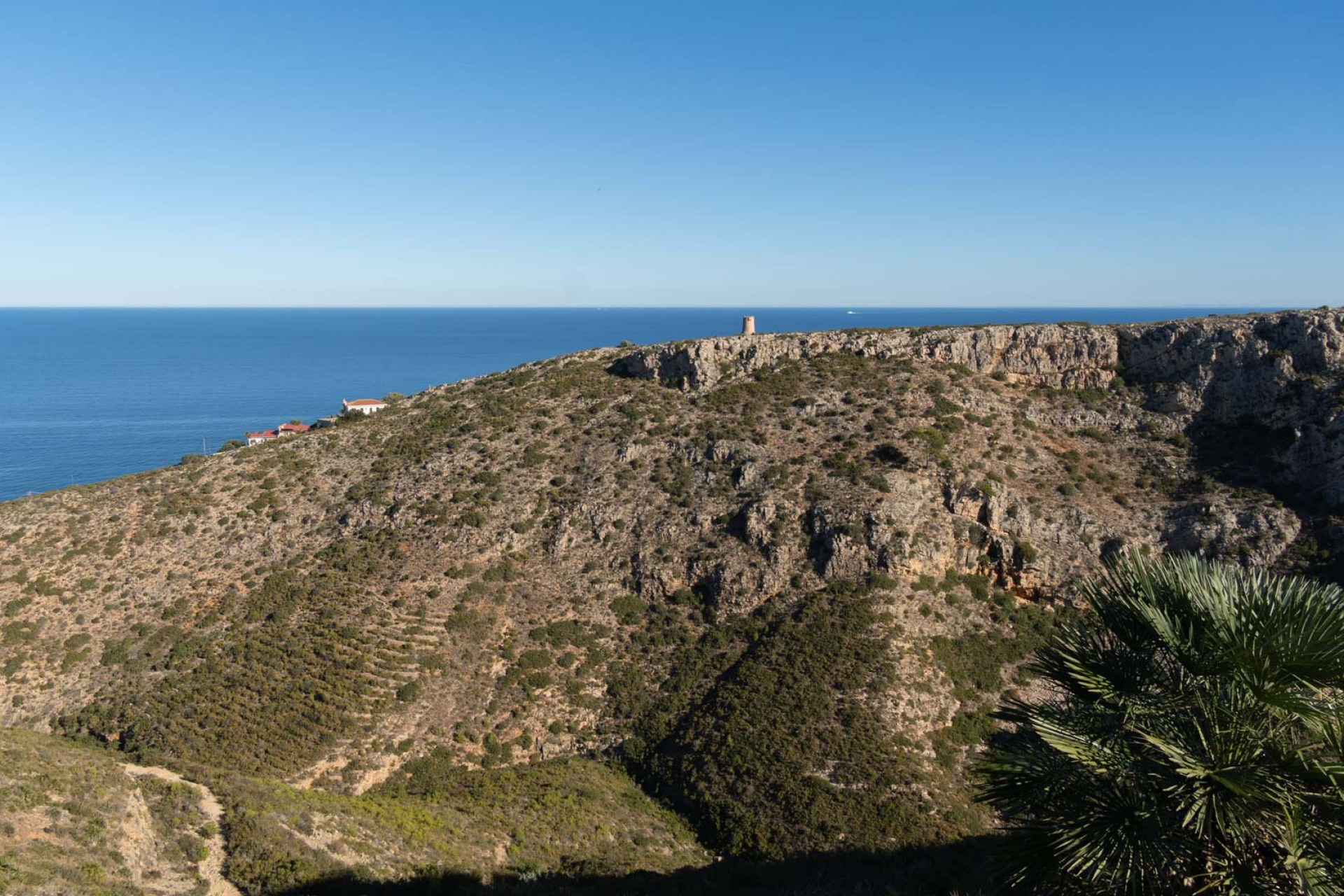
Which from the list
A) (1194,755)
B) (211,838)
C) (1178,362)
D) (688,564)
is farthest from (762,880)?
(1178,362)

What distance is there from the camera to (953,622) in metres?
33.4

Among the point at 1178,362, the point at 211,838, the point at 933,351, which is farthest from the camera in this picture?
the point at 933,351

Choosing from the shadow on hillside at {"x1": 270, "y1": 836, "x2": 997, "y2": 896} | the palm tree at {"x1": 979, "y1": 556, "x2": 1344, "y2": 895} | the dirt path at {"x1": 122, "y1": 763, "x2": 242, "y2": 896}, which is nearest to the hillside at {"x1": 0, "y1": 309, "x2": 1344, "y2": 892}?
the shadow on hillside at {"x1": 270, "y1": 836, "x2": 997, "y2": 896}

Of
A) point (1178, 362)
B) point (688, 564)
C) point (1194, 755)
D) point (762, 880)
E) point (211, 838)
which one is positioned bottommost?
point (762, 880)

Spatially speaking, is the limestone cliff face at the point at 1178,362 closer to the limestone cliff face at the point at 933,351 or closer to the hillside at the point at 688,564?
the limestone cliff face at the point at 933,351

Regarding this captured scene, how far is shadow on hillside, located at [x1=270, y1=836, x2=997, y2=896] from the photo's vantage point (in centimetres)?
1939

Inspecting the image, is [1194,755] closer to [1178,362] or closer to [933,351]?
[933,351]

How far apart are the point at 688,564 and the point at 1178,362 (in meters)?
32.4

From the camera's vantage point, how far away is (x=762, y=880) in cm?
2212

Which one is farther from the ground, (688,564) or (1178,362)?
(1178,362)

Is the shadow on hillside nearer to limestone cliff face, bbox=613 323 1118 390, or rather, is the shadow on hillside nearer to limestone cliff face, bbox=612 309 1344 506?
limestone cliff face, bbox=612 309 1344 506

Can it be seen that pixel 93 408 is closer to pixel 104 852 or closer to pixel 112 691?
pixel 112 691

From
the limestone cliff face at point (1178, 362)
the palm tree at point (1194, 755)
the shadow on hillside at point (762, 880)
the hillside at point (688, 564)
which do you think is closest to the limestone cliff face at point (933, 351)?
the limestone cliff face at point (1178, 362)

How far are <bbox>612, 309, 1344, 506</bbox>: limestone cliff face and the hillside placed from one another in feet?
0.59
